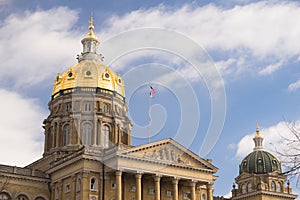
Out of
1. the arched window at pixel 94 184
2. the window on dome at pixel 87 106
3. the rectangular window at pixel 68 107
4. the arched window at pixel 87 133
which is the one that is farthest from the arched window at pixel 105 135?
the arched window at pixel 94 184

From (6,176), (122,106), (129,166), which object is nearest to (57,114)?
(122,106)

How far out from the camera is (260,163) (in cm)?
8725

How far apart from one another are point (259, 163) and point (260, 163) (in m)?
0.19

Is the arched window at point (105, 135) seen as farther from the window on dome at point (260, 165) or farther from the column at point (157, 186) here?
the window on dome at point (260, 165)

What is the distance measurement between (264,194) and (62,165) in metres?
36.7

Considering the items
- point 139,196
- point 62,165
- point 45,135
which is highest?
point 45,135

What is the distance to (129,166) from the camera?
56125mm

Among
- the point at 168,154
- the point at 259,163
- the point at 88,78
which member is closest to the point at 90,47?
the point at 88,78

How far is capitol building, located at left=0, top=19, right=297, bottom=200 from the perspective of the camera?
56375 mm

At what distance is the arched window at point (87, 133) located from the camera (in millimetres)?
68369

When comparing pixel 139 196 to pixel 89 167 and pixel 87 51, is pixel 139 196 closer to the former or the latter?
pixel 89 167

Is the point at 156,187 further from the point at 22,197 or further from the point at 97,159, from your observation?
the point at 22,197

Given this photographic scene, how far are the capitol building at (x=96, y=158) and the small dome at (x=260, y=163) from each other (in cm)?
604

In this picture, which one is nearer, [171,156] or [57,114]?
[171,156]
